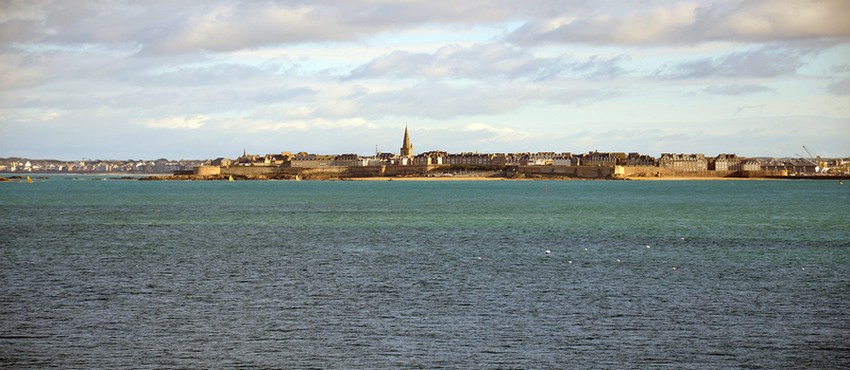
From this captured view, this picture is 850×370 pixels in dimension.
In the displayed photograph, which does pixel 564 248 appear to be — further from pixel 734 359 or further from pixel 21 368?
pixel 21 368

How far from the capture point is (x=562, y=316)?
22.5m

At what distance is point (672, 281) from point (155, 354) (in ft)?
52.1

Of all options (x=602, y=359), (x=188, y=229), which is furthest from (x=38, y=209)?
(x=602, y=359)

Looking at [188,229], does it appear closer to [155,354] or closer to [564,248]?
[564,248]

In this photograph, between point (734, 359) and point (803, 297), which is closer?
point (734, 359)

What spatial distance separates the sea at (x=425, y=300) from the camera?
18.7m

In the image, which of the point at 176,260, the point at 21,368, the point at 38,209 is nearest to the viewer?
the point at 21,368

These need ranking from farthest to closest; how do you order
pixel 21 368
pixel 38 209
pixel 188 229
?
pixel 38 209, pixel 188 229, pixel 21 368

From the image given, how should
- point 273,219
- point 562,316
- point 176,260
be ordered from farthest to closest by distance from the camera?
1. point 273,219
2. point 176,260
3. point 562,316

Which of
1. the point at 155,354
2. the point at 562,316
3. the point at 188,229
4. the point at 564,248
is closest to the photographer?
the point at 155,354

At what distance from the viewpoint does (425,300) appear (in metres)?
24.7

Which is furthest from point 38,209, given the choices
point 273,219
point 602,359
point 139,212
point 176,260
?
point 602,359

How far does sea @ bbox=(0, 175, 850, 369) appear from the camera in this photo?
61.5 feet

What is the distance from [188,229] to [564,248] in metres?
22.1
